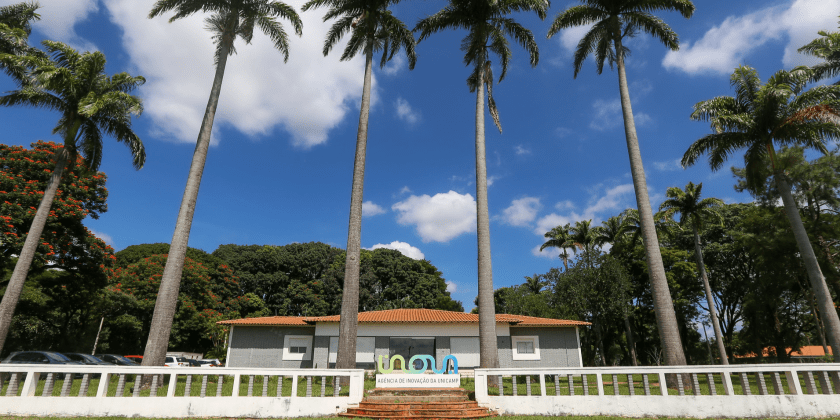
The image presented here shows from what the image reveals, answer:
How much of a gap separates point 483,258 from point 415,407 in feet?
20.1

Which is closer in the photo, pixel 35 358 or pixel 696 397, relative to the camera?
pixel 696 397

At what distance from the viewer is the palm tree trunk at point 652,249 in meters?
12.8

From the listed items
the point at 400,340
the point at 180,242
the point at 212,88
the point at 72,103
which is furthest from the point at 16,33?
the point at 400,340

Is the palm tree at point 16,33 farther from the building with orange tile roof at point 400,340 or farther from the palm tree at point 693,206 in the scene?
the palm tree at point 693,206

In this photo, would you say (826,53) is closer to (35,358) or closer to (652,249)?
(652,249)

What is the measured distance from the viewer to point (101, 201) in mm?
23359

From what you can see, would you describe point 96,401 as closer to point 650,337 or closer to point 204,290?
point 204,290

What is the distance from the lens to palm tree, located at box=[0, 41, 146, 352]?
1559 centimetres

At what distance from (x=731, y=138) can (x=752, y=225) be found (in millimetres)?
10497

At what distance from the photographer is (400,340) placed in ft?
79.9

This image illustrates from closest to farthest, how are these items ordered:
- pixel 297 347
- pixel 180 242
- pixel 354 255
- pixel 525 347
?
1. pixel 180 242
2. pixel 354 255
3. pixel 525 347
4. pixel 297 347

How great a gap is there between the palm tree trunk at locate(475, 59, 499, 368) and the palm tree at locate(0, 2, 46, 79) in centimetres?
1904

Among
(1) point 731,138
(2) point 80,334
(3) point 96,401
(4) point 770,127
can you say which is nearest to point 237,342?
(2) point 80,334

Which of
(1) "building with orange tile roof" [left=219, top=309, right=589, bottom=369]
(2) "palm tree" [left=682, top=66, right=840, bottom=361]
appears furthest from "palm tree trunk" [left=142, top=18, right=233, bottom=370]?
(2) "palm tree" [left=682, top=66, right=840, bottom=361]
